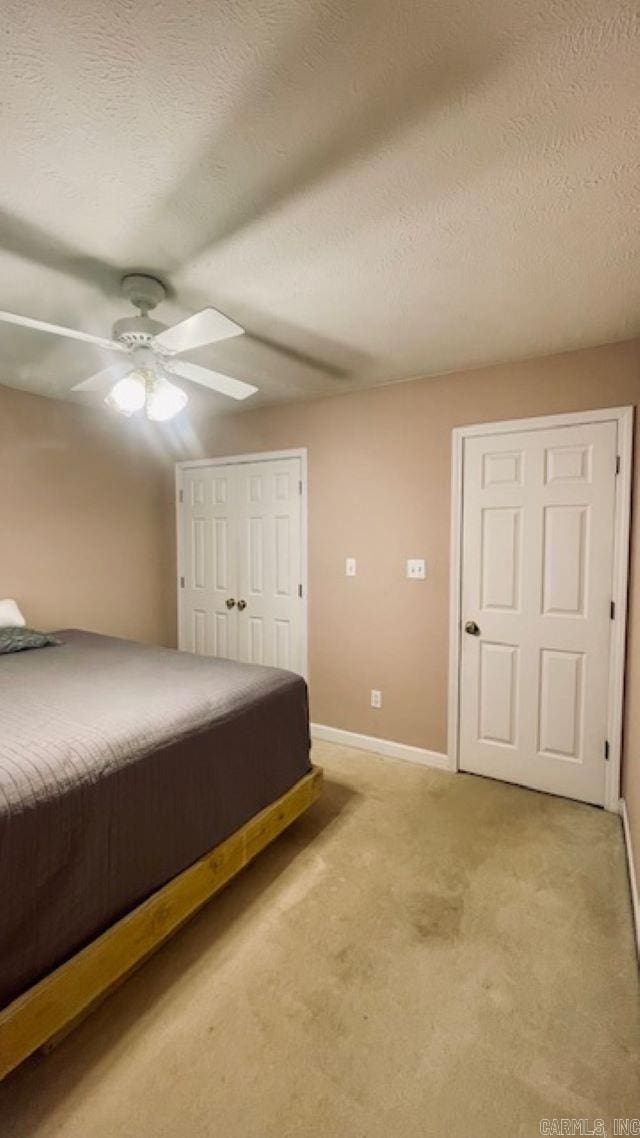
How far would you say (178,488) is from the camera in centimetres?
391

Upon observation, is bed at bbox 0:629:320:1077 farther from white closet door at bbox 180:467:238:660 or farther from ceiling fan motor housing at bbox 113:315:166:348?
white closet door at bbox 180:467:238:660

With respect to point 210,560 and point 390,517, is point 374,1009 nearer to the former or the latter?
point 390,517

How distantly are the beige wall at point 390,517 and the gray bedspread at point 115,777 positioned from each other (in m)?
0.92

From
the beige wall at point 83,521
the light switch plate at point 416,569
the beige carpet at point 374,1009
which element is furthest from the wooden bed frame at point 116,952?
the beige wall at point 83,521

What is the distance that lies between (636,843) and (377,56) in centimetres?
252

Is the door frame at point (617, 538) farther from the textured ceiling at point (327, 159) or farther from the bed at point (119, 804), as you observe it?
the bed at point (119, 804)

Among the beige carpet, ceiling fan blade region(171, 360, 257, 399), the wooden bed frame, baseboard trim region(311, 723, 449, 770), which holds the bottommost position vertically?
the beige carpet

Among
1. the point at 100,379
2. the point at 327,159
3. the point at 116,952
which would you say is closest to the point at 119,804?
the point at 116,952

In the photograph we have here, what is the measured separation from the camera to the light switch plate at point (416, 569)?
2.85 meters

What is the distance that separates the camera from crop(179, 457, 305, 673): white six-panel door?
3.36 metres

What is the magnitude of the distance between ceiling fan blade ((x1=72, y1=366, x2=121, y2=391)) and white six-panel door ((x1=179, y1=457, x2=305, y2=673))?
1.43 m

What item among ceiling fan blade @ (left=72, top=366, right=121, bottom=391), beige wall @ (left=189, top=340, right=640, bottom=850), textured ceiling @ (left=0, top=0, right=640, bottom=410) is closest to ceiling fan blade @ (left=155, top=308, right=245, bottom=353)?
textured ceiling @ (left=0, top=0, right=640, bottom=410)

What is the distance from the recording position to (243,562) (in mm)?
3596

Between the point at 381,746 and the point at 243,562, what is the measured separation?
5.38 ft
